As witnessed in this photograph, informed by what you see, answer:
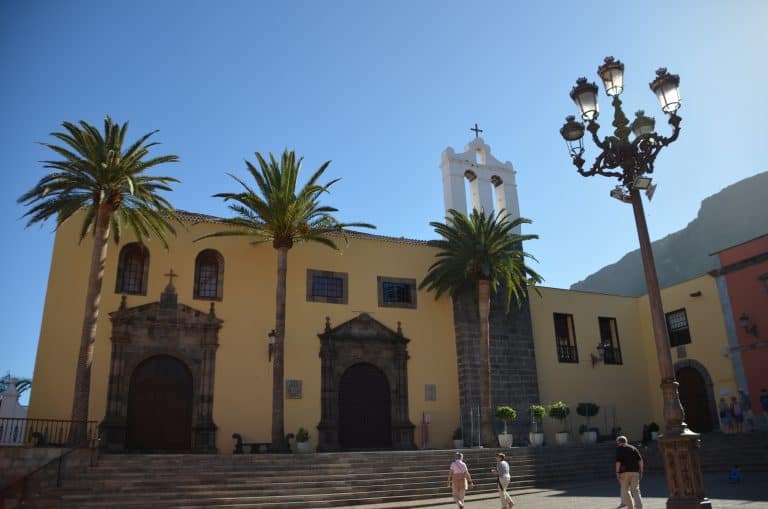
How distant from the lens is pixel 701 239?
83.9m

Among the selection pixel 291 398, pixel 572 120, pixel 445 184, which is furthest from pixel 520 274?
pixel 572 120

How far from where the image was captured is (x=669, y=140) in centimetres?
948

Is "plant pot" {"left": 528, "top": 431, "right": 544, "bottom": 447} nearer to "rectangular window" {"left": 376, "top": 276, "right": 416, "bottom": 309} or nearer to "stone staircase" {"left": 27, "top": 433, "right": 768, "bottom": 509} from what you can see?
"stone staircase" {"left": 27, "top": 433, "right": 768, "bottom": 509}

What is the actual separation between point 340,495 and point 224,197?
999 centimetres

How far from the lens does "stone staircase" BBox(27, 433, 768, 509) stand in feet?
44.6

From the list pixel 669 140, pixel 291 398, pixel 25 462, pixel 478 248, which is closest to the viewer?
pixel 669 140

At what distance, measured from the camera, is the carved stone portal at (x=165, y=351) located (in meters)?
18.8

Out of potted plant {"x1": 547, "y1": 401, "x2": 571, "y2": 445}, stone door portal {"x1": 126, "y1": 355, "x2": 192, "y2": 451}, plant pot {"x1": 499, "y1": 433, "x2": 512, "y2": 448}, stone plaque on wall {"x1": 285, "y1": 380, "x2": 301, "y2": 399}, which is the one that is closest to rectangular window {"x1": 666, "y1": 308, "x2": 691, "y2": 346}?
potted plant {"x1": 547, "y1": 401, "x2": 571, "y2": 445}

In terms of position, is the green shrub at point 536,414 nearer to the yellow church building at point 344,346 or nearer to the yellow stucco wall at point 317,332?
the yellow church building at point 344,346

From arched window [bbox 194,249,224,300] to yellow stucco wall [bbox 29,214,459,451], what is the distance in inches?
9.0

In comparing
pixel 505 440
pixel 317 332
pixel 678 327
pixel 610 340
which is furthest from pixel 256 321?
Result: pixel 678 327

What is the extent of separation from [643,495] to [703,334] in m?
15.0

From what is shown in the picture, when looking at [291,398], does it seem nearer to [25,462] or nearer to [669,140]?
[25,462]

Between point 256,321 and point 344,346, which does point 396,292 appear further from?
point 256,321
